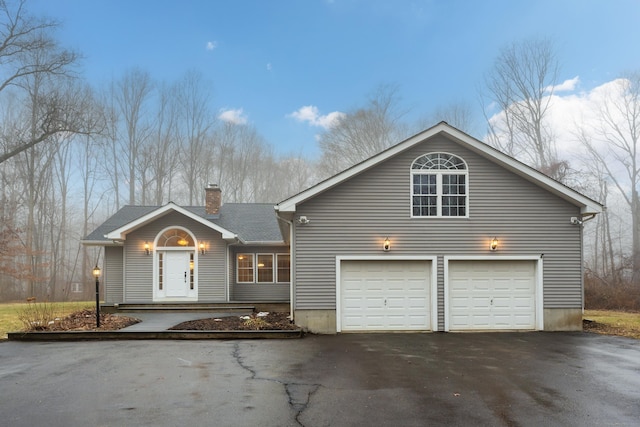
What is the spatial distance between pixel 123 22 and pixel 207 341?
30.7 m

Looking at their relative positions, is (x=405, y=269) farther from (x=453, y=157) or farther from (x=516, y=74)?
(x=516, y=74)

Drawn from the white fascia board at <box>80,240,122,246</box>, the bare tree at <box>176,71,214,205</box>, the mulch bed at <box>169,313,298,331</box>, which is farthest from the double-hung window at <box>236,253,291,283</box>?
the bare tree at <box>176,71,214,205</box>

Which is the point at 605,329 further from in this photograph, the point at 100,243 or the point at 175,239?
the point at 100,243

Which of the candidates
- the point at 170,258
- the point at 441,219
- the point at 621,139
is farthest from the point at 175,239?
the point at 621,139

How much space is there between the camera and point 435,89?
110 ft

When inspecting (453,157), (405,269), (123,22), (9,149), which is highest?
(123,22)

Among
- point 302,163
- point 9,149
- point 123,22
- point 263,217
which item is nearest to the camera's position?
point 263,217

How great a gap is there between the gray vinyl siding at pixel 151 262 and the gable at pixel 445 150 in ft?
18.5

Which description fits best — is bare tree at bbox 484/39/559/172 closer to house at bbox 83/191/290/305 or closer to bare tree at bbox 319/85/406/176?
bare tree at bbox 319/85/406/176

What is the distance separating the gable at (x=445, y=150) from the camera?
36.8ft

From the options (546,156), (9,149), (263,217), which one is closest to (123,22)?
(9,149)

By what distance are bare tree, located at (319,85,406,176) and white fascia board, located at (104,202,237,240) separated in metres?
18.6

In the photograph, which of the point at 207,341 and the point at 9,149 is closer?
the point at 207,341

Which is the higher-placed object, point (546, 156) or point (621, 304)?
point (546, 156)
